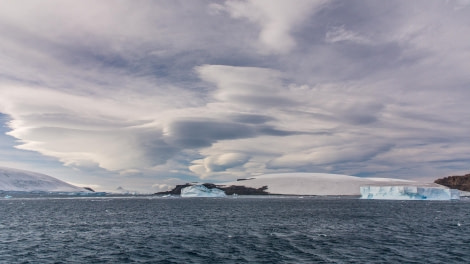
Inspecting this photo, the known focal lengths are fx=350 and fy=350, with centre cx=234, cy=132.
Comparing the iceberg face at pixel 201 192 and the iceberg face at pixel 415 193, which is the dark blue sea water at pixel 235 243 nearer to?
the iceberg face at pixel 415 193

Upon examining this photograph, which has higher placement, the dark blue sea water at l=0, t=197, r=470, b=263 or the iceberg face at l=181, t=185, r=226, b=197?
the iceberg face at l=181, t=185, r=226, b=197

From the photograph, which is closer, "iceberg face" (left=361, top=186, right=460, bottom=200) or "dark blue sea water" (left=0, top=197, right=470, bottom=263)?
"dark blue sea water" (left=0, top=197, right=470, bottom=263)

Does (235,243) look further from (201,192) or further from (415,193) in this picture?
(201,192)

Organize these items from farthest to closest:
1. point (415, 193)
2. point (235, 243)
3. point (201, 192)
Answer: point (201, 192), point (415, 193), point (235, 243)

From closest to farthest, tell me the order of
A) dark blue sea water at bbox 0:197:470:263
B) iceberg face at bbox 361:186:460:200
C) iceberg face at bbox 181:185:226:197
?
dark blue sea water at bbox 0:197:470:263 < iceberg face at bbox 361:186:460:200 < iceberg face at bbox 181:185:226:197

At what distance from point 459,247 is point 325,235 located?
1118 cm

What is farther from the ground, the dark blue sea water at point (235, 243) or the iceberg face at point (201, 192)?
the iceberg face at point (201, 192)

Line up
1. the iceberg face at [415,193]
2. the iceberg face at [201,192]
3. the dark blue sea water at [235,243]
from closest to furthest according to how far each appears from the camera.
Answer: the dark blue sea water at [235,243]
the iceberg face at [415,193]
the iceberg face at [201,192]

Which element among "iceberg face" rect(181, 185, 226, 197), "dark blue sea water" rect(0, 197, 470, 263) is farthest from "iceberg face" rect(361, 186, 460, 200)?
"iceberg face" rect(181, 185, 226, 197)

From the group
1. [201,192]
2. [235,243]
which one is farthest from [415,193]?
[235,243]

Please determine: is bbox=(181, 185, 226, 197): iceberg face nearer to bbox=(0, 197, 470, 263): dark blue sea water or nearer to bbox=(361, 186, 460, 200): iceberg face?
bbox=(361, 186, 460, 200): iceberg face

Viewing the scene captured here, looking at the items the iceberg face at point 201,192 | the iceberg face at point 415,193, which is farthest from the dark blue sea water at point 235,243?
the iceberg face at point 201,192

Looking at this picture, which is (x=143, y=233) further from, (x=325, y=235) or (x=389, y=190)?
(x=389, y=190)

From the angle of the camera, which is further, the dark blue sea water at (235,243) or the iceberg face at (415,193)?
the iceberg face at (415,193)
